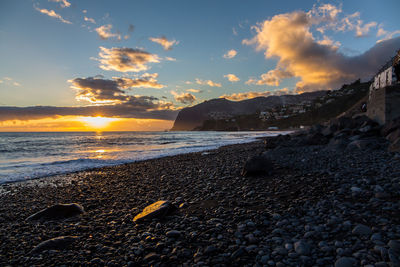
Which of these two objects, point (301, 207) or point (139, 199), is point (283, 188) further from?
point (139, 199)

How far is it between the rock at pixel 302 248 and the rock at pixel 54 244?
13.1 ft

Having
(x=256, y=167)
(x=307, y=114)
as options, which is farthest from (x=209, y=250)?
(x=307, y=114)

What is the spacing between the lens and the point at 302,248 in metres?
2.88

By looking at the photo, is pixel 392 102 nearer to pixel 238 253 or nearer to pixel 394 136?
pixel 394 136

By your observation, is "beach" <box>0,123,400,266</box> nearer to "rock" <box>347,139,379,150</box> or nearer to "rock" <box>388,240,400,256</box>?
"rock" <box>388,240,400,256</box>

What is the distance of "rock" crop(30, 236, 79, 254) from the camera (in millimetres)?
3777

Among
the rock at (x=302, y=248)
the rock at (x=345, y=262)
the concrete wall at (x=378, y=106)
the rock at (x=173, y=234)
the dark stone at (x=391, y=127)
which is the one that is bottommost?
the rock at (x=173, y=234)

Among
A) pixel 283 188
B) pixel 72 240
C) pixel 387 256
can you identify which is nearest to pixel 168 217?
pixel 72 240

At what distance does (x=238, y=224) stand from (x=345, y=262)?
1825 millimetres

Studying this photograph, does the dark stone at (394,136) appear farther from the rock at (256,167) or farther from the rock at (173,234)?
the rock at (173,234)

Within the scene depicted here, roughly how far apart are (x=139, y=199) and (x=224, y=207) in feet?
9.72

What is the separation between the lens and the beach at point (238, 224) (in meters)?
2.94

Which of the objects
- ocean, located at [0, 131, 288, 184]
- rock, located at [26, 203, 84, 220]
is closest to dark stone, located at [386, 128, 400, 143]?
rock, located at [26, 203, 84, 220]

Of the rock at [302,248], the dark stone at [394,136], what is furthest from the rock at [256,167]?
the dark stone at [394,136]
